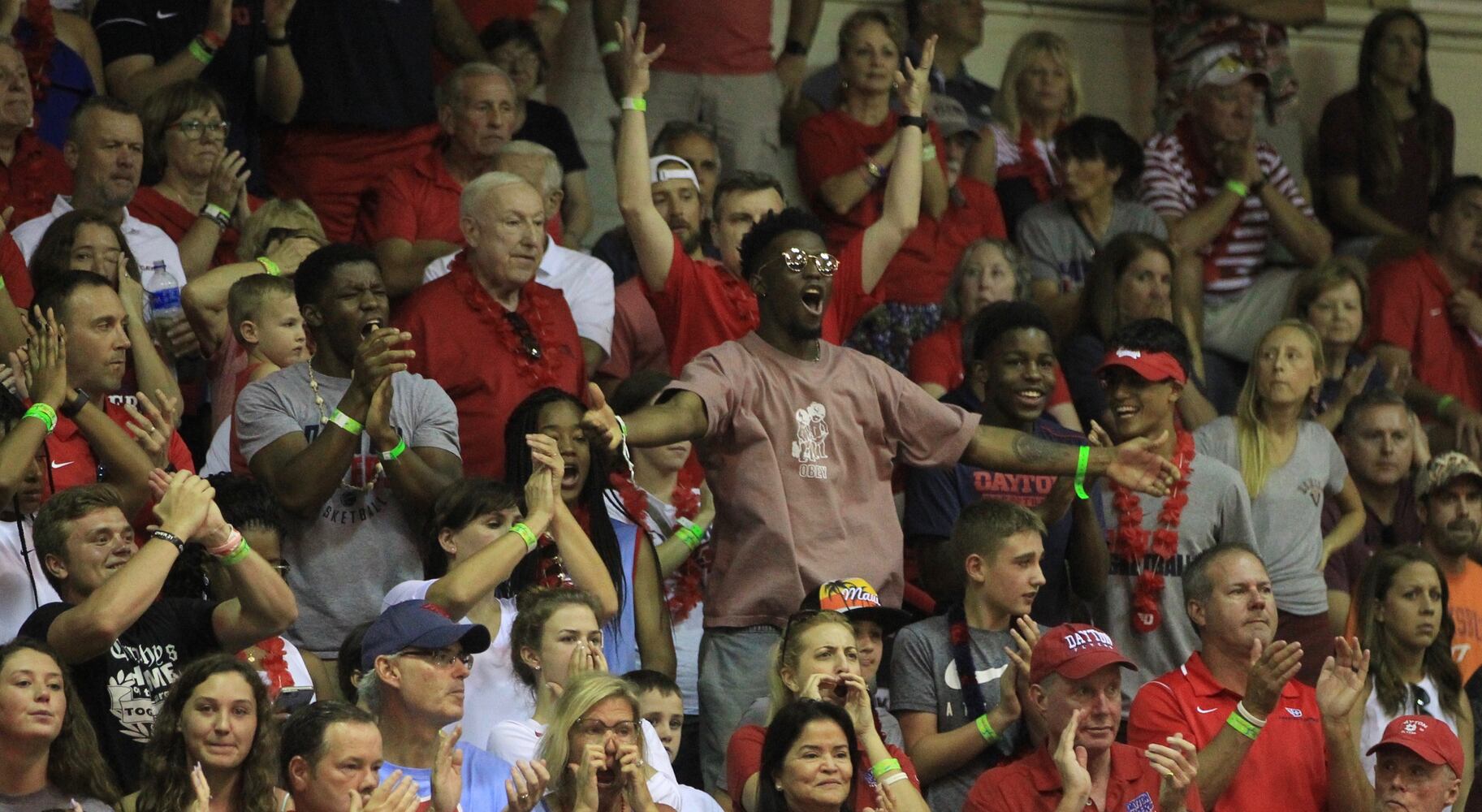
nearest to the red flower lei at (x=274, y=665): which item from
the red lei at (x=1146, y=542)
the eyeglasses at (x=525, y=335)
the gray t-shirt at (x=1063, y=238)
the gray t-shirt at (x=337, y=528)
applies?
the gray t-shirt at (x=337, y=528)

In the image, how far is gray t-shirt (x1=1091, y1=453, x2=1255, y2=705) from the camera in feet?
24.6

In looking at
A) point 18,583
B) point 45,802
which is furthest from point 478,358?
point 45,802

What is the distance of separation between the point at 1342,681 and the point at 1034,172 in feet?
13.5

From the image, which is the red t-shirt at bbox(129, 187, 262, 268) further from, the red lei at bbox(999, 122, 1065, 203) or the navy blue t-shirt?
the red lei at bbox(999, 122, 1065, 203)

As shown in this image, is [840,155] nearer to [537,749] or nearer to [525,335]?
[525,335]

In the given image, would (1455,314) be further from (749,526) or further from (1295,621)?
(749,526)

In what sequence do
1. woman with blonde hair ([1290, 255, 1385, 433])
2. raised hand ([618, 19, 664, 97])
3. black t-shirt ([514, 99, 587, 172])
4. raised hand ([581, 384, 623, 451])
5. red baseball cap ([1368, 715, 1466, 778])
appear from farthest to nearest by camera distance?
black t-shirt ([514, 99, 587, 172])
woman with blonde hair ([1290, 255, 1385, 433])
raised hand ([618, 19, 664, 97])
red baseball cap ([1368, 715, 1466, 778])
raised hand ([581, 384, 623, 451])

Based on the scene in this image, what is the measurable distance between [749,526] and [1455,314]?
5082 millimetres

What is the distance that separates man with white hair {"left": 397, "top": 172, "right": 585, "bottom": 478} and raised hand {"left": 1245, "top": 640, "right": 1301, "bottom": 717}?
233 cm

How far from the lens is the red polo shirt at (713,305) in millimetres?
7410

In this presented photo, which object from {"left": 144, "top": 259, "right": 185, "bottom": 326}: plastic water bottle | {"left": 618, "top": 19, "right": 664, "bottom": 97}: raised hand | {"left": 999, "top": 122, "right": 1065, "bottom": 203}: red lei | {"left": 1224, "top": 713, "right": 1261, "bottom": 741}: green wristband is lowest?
{"left": 1224, "top": 713, "right": 1261, "bottom": 741}: green wristband

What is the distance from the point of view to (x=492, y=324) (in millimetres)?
7434

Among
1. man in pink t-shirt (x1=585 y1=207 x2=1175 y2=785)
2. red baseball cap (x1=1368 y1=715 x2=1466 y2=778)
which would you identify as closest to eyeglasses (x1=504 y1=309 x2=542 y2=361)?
man in pink t-shirt (x1=585 y1=207 x2=1175 y2=785)

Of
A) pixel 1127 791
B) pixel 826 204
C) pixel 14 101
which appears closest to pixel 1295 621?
pixel 1127 791
